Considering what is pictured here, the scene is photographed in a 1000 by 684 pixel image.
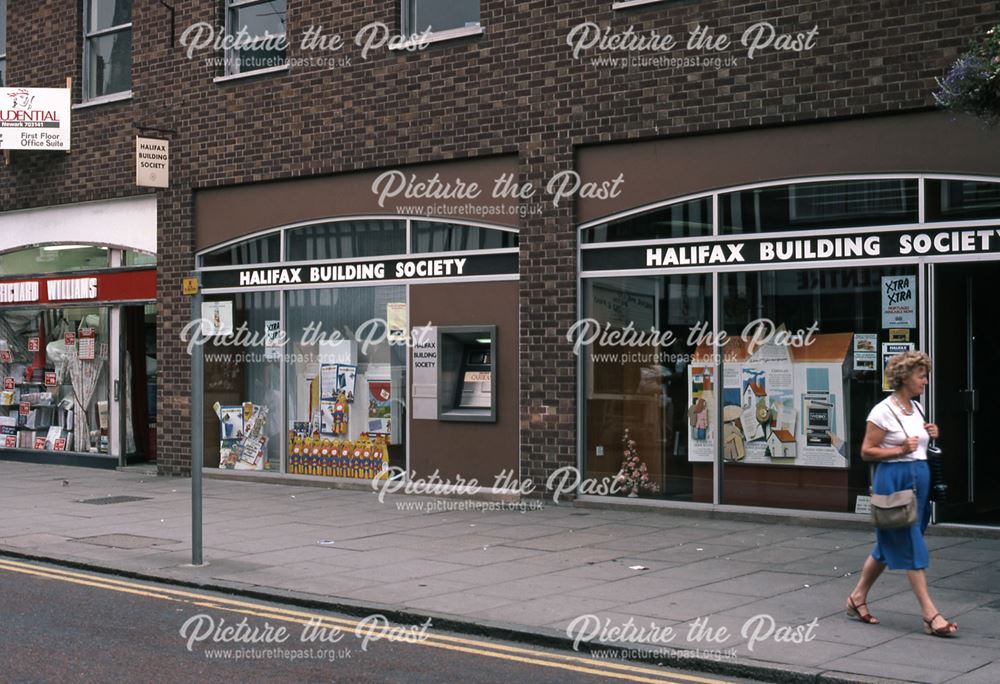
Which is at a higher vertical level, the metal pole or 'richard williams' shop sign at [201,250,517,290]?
'richard williams' shop sign at [201,250,517,290]

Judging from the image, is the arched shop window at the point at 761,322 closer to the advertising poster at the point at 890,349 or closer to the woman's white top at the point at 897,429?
the advertising poster at the point at 890,349

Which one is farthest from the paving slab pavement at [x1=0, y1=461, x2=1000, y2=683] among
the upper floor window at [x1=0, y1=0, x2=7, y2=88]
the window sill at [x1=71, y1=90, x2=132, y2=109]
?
the upper floor window at [x1=0, y1=0, x2=7, y2=88]

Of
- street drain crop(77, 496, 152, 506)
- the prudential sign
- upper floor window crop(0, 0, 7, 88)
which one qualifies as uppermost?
upper floor window crop(0, 0, 7, 88)

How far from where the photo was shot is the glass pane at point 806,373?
12406 mm

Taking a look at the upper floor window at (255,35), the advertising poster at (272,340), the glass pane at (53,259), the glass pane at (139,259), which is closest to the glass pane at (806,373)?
the advertising poster at (272,340)

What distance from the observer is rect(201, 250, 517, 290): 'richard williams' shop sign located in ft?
49.8

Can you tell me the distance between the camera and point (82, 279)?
19766 millimetres

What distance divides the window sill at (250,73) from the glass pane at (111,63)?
2370mm

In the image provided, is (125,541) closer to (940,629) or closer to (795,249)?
(795,249)

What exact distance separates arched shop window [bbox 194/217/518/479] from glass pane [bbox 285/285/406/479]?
0.04 ft

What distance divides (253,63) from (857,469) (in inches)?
400

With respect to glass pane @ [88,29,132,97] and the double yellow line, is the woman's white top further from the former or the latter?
glass pane @ [88,29,132,97]

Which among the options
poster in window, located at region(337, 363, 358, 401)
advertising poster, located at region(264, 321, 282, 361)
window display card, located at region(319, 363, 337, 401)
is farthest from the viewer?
advertising poster, located at region(264, 321, 282, 361)

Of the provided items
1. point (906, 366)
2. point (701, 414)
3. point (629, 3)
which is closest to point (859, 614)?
point (906, 366)
